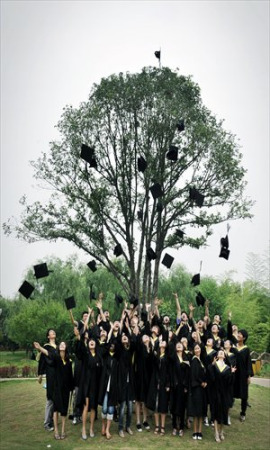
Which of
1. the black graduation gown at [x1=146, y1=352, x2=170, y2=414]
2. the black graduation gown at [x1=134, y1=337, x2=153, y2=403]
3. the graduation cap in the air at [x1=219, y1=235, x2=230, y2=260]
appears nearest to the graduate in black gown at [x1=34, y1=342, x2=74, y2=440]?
the black graduation gown at [x1=134, y1=337, x2=153, y2=403]

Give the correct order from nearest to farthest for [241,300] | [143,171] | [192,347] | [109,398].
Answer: [109,398], [192,347], [143,171], [241,300]

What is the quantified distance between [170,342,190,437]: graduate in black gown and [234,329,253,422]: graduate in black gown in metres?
1.73

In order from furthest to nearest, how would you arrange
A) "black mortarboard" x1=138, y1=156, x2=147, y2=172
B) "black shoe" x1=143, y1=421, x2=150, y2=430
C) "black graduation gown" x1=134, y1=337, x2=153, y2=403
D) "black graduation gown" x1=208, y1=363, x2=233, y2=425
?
"black mortarboard" x1=138, y1=156, x2=147, y2=172 → "black graduation gown" x1=134, y1=337, x2=153, y2=403 → "black shoe" x1=143, y1=421, x2=150, y2=430 → "black graduation gown" x1=208, y1=363, x2=233, y2=425

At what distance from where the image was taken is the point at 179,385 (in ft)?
28.3

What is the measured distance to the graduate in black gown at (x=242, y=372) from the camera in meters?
9.79

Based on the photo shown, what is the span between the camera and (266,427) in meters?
9.41

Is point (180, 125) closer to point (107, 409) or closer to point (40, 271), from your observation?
point (40, 271)

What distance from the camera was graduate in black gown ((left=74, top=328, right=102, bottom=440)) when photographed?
321 inches

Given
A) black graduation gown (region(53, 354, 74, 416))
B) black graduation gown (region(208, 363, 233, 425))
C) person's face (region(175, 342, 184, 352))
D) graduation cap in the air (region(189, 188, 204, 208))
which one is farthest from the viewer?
graduation cap in the air (region(189, 188, 204, 208))

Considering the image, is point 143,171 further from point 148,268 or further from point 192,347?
point 192,347

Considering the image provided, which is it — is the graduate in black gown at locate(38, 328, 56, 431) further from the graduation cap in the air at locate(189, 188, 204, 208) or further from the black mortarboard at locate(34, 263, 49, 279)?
the graduation cap in the air at locate(189, 188, 204, 208)

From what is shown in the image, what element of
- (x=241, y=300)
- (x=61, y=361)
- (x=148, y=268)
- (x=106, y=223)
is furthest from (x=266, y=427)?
(x=241, y=300)

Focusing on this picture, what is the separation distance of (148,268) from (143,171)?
10.6 feet

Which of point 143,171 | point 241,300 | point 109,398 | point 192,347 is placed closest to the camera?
point 109,398
